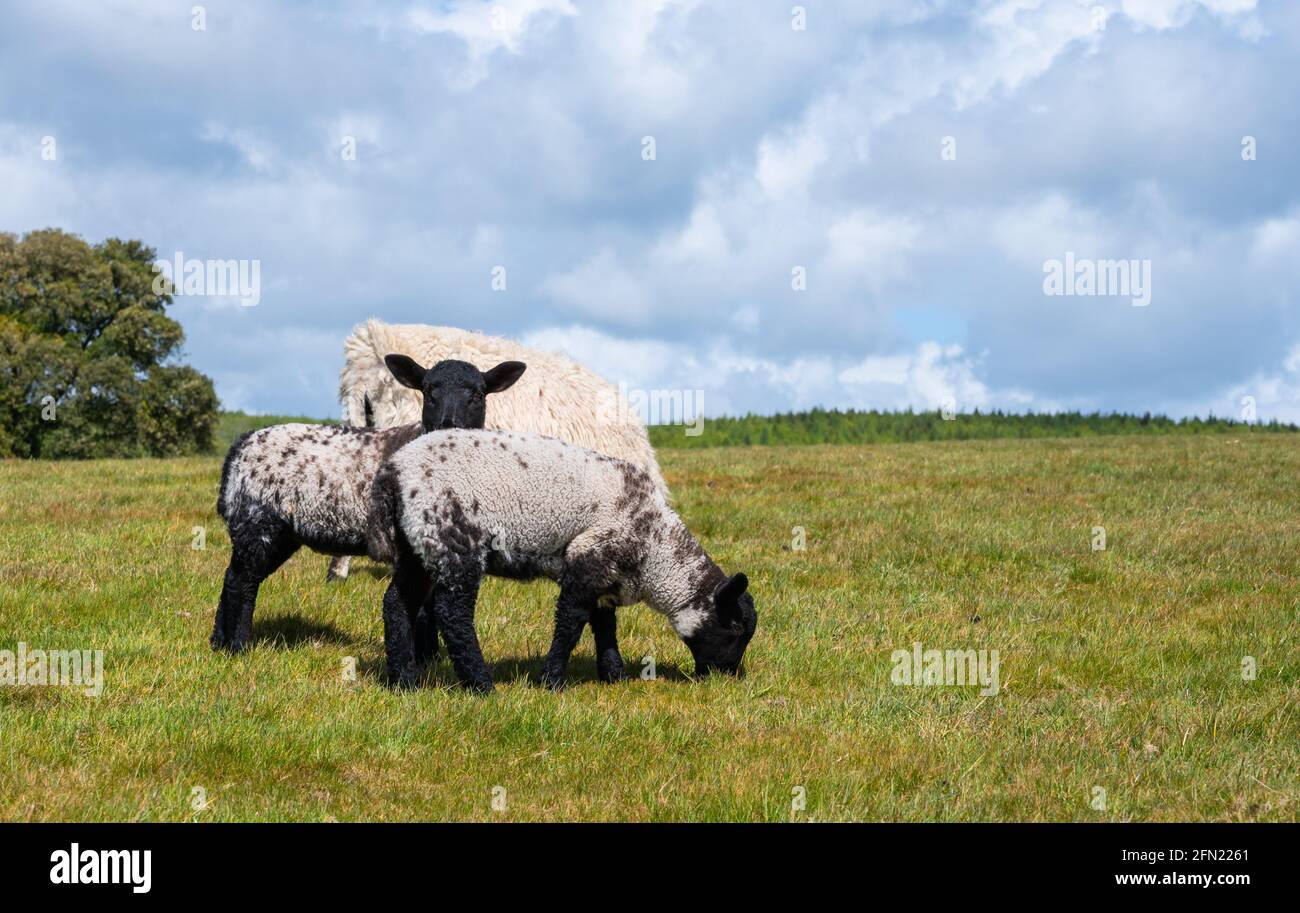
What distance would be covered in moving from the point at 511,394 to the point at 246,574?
4.60 m

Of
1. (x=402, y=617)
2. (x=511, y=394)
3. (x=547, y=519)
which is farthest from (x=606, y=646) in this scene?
(x=511, y=394)

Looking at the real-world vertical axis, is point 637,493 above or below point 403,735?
above

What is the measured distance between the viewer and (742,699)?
8312 millimetres

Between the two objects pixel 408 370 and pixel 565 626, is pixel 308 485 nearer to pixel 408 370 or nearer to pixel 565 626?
pixel 408 370

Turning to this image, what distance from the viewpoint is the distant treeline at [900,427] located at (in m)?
54.3

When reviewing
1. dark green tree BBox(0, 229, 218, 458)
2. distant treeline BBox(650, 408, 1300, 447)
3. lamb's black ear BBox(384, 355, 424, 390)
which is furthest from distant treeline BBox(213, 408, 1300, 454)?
lamb's black ear BBox(384, 355, 424, 390)

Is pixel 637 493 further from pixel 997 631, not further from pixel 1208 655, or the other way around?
pixel 1208 655

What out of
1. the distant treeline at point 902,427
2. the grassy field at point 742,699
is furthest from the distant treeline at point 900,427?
the grassy field at point 742,699

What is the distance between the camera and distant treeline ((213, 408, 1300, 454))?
54.3m

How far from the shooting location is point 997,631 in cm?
1086
